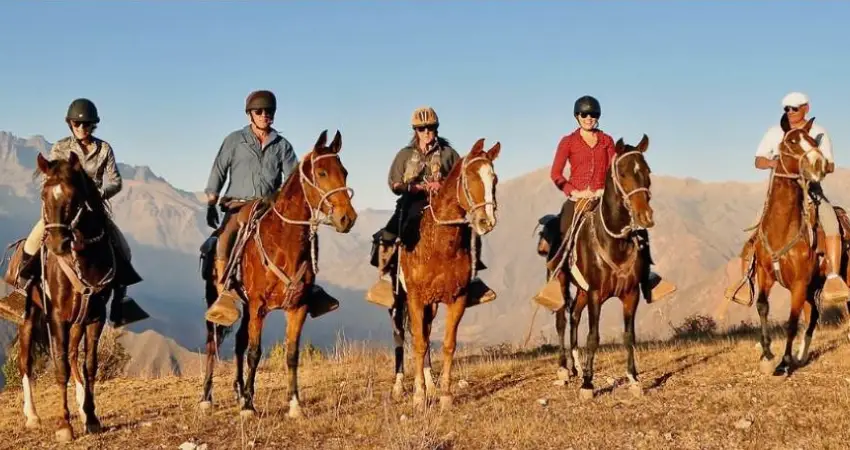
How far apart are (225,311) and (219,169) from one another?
6.23 feet

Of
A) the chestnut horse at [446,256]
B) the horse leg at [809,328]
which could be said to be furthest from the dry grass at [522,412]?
the chestnut horse at [446,256]

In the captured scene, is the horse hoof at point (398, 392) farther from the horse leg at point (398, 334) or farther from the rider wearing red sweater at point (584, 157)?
the rider wearing red sweater at point (584, 157)

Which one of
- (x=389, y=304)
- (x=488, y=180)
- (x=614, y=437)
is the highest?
(x=488, y=180)

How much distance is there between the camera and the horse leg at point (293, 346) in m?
8.68

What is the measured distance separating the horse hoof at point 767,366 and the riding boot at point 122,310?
7.95 m

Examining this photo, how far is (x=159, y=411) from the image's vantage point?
9.89m

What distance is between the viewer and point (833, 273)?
Result: 31.8ft

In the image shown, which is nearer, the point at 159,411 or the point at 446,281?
the point at 446,281

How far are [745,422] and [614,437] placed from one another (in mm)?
1315

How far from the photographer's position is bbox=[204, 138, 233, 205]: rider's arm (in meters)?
9.31

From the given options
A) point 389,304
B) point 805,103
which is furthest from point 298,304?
point 805,103

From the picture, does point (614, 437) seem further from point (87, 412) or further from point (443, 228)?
point (87, 412)

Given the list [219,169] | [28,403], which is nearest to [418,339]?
[219,169]

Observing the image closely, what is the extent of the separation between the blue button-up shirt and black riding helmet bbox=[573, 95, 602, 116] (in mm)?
3773
